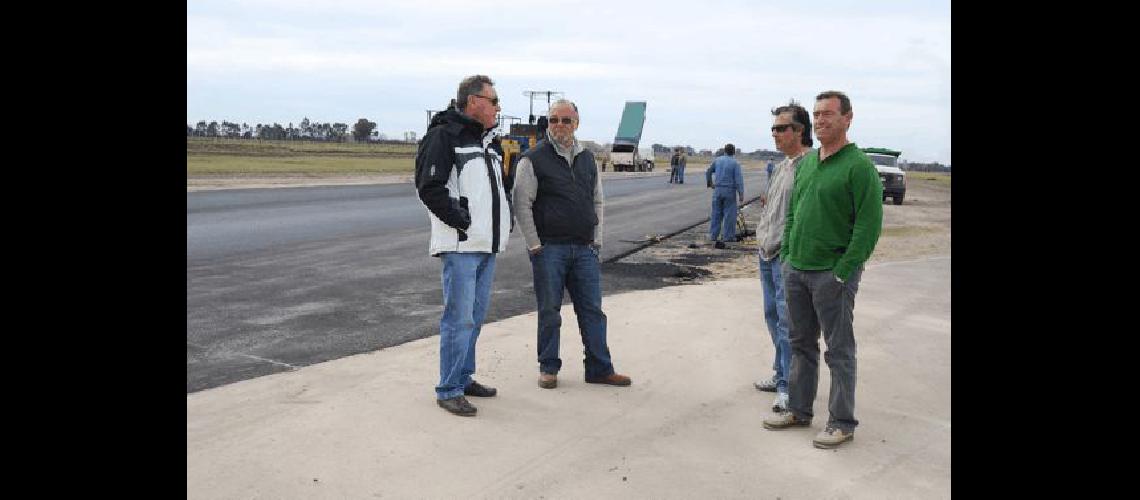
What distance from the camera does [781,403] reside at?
4988mm

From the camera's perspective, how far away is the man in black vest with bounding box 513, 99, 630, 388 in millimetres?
5477

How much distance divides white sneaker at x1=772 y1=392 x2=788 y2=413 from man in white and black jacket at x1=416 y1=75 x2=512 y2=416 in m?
1.70

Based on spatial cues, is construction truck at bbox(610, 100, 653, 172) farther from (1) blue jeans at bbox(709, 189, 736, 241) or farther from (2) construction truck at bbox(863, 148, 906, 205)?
(1) blue jeans at bbox(709, 189, 736, 241)

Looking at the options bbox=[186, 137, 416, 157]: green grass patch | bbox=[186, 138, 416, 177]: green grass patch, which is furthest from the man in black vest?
bbox=[186, 137, 416, 157]: green grass patch

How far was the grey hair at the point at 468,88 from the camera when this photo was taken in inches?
193

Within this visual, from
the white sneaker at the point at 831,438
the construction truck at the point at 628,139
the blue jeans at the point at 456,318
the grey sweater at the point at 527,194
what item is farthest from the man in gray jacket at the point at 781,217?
the construction truck at the point at 628,139

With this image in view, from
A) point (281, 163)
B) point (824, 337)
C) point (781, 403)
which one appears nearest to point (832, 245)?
point (824, 337)

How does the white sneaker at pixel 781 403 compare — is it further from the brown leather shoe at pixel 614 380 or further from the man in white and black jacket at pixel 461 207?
the man in white and black jacket at pixel 461 207

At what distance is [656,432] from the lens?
4605 millimetres

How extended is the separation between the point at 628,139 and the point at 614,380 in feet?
186
